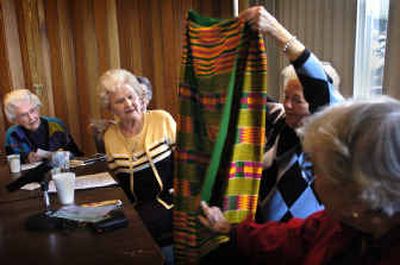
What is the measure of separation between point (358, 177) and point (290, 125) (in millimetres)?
778

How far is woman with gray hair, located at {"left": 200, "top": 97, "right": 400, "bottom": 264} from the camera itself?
756 mm

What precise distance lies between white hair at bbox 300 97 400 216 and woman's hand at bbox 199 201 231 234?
0.53 meters

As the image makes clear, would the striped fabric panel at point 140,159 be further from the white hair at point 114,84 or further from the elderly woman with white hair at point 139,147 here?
the white hair at point 114,84

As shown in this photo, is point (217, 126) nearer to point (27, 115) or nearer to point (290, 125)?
point (290, 125)

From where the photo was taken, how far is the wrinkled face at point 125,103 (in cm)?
225

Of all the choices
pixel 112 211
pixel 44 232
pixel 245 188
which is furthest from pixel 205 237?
pixel 44 232

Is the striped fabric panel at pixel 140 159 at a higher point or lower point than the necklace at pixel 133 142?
lower

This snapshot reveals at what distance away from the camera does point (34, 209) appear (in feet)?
5.47

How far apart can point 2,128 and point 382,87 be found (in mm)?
3102

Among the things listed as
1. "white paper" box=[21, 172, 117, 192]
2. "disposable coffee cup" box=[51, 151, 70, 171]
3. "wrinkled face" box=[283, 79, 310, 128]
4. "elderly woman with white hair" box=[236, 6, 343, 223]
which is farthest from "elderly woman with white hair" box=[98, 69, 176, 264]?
"wrinkled face" box=[283, 79, 310, 128]

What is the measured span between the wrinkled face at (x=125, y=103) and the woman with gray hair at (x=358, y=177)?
1.49 m

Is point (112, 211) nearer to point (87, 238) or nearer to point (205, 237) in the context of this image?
point (87, 238)

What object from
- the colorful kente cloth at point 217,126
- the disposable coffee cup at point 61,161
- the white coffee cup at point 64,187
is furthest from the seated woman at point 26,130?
the colorful kente cloth at point 217,126

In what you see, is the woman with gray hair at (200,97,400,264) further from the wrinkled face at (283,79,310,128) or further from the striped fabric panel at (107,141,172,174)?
the striped fabric panel at (107,141,172,174)
